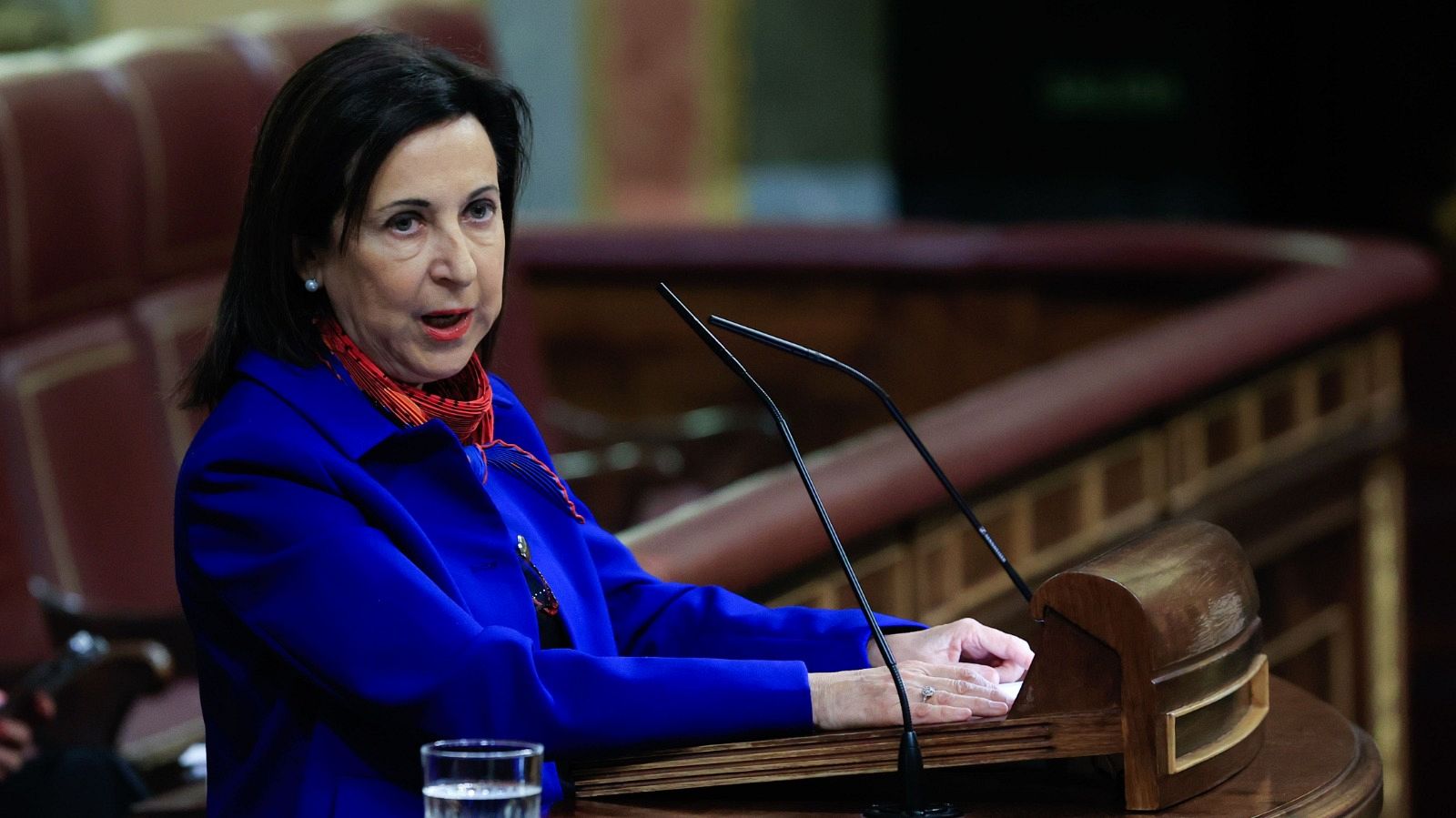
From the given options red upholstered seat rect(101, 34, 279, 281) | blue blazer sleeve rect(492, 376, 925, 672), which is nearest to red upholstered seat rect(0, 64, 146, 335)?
red upholstered seat rect(101, 34, 279, 281)

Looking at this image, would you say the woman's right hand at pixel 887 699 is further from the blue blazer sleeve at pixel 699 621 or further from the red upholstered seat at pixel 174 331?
the red upholstered seat at pixel 174 331

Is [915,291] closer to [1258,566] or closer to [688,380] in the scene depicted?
[688,380]

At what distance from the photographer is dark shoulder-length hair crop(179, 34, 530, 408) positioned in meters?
1.33

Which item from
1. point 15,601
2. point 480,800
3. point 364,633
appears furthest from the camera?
point 15,601

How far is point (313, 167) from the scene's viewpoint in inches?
52.4

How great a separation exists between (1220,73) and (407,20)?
8.30 feet

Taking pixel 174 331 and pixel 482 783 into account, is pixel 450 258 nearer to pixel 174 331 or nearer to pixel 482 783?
pixel 482 783

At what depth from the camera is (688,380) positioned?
528 cm

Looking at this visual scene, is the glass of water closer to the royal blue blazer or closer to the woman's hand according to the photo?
the royal blue blazer

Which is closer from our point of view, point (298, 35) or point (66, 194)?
point (66, 194)

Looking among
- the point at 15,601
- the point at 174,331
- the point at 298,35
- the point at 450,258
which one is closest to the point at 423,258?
the point at 450,258

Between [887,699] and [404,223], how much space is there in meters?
0.45

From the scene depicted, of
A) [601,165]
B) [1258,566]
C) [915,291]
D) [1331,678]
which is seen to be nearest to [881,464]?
[1258,566]

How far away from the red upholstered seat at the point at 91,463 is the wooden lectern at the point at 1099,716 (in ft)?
7.37
